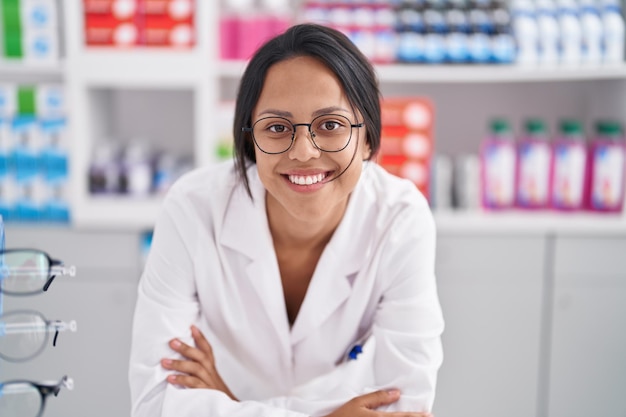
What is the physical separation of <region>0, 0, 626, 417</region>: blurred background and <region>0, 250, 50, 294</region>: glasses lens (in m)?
1.73

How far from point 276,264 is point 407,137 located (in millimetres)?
1329

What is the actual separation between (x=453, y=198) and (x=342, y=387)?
154cm

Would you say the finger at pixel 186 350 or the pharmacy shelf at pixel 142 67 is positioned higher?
the pharmacy shelf at pixel 142 67

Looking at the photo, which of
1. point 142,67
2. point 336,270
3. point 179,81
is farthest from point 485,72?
point 336,270

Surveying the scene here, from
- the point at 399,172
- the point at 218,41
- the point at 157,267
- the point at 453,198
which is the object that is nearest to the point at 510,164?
the point at 453,198

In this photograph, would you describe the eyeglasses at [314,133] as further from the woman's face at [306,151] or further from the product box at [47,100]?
the product box at [47,100]

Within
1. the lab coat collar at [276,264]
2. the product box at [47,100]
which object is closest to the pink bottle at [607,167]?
the lab coat collar at [276,264]

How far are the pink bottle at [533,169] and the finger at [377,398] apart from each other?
5.33 ft

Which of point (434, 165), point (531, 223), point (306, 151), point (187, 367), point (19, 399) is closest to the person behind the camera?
point (19, 399)

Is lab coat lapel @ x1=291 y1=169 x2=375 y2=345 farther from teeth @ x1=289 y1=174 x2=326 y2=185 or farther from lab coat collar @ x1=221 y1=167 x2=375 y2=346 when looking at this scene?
teeth @ x1=289 y1=174 x2=326 y2=185

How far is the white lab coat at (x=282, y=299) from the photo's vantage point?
1329 mm

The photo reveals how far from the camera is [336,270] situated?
1.45 metres

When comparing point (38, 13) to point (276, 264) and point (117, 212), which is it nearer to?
point (117, 212)

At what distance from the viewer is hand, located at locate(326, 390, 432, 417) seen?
4.01ft
